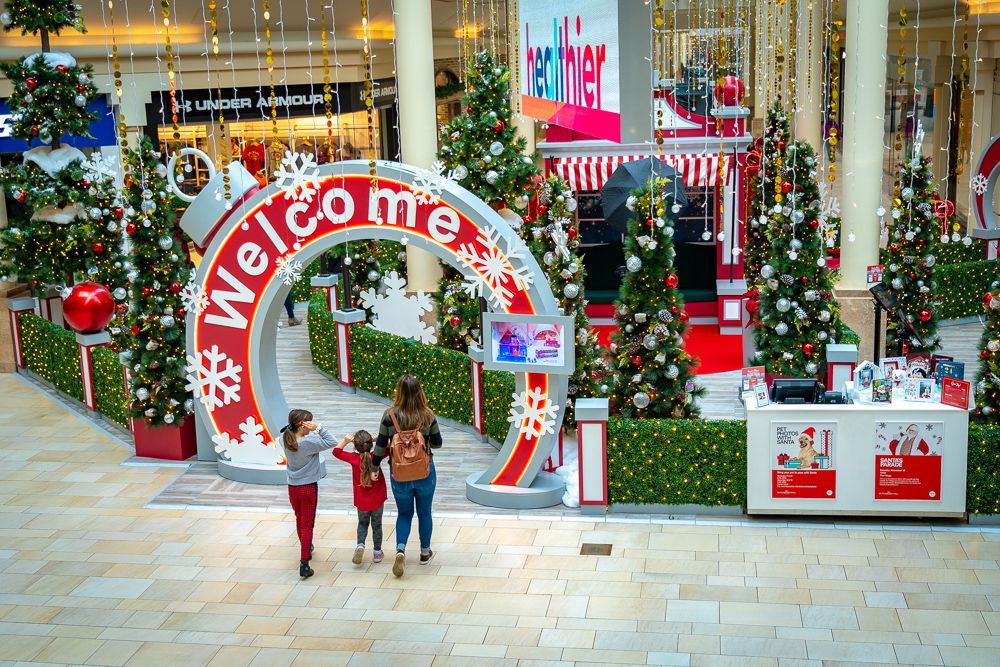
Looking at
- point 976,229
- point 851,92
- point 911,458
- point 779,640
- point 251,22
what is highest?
point 251,22

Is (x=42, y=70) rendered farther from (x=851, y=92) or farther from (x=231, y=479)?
(x=851, y=92)

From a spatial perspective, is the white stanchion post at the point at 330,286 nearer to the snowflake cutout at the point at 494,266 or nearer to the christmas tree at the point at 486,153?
the christmas tree at the point at 486,153

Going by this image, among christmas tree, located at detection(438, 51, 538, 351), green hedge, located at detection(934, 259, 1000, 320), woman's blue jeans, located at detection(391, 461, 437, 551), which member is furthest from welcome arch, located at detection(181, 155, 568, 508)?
green hedge, located at detection(934, 259, 1000, 320)

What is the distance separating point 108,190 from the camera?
14.7m

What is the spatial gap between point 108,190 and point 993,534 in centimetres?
1105

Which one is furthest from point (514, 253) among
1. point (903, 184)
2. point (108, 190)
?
point (108, 190)

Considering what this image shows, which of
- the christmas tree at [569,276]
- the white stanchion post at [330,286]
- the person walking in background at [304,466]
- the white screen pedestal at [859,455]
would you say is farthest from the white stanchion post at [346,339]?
the white screen pedestal at [859,455]

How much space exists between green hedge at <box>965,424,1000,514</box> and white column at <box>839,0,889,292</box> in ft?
16.7

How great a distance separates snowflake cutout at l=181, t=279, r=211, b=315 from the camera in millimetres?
11070

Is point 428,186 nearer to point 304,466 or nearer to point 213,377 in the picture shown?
point 304,466

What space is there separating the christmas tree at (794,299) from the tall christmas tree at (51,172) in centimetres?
808

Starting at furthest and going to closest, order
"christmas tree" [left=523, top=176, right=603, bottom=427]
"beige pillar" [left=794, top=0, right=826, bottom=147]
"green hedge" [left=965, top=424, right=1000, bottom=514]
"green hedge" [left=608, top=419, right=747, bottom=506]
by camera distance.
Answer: "beige pillar" [left=794, top=0, right=826, bottom=147], "christmas tree" [left=523, top=176, right=603, bottom=427], "green hedge" [left=608, top=419, right=747, bottom=506], "green hedge" [left=965, top=424, right=1000, bottom=514]

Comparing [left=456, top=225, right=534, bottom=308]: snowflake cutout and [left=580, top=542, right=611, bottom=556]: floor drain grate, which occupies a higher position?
[left=456, top=225, right=534, bottom=308]: snowflake cutout

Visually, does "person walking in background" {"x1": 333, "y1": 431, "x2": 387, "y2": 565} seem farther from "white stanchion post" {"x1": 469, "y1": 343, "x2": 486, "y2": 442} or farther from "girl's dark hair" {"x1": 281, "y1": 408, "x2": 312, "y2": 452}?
"white stanchion post" {"x1": 469, "y1": 343, "x2": 486, "y2": 442}
